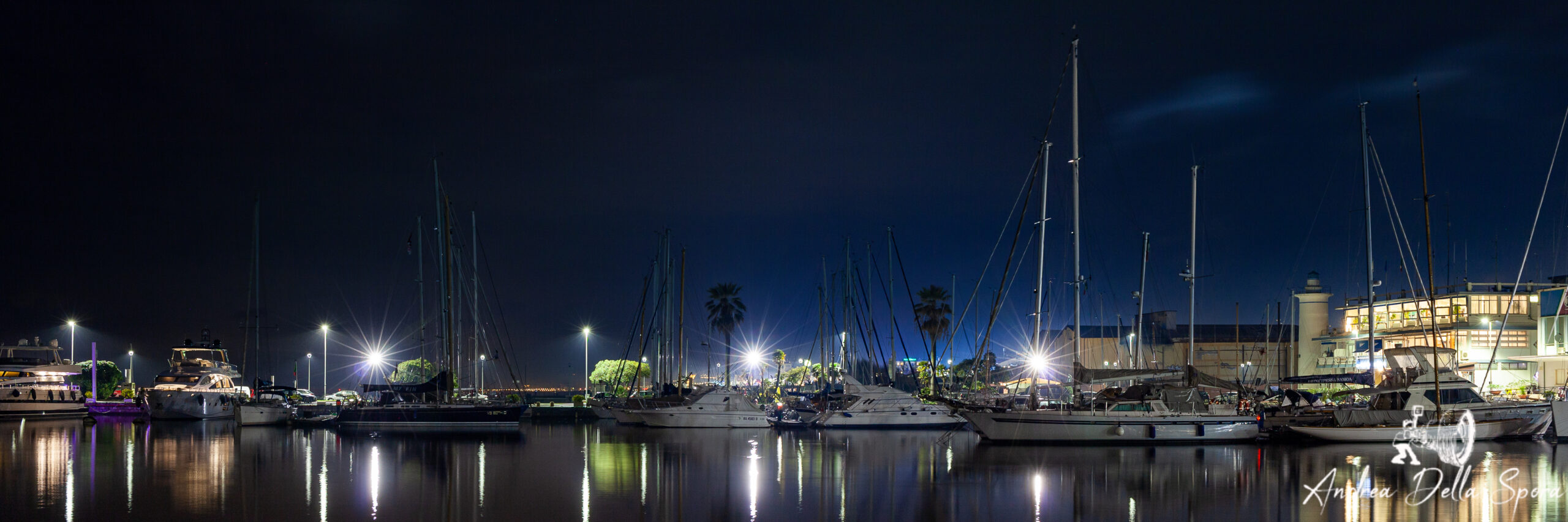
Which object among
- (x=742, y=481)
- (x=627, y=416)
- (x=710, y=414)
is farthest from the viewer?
(x=627, y=416)

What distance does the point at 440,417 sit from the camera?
48.0 meters

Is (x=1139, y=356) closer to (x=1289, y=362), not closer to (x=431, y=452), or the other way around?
(x=431, y=452)

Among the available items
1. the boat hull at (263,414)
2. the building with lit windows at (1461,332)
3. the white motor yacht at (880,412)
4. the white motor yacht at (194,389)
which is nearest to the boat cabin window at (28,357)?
the white motor yacht at (194,389)

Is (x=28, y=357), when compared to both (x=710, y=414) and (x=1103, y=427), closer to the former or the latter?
(x=710, y=414)

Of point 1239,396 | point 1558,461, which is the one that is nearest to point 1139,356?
point 1239,396

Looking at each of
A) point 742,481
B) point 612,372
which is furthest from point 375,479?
point 612,372

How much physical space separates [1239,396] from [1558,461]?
57.6 feet

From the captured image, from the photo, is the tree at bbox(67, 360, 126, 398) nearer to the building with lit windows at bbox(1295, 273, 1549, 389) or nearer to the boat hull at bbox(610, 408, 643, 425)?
the boat hull at bbox(610, 408, 643, 425)

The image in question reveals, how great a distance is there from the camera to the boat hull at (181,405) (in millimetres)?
58031

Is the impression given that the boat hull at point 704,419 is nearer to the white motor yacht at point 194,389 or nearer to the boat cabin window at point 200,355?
the white motor yacht at point 194,389

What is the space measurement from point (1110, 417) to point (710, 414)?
66.3 ft

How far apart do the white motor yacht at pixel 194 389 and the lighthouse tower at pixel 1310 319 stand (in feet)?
256

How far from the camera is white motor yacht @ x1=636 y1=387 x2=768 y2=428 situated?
50781 millimetres

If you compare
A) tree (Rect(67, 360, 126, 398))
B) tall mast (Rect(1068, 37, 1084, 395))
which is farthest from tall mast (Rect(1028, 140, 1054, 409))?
tree (Rect(67, 360, 126, 398))
